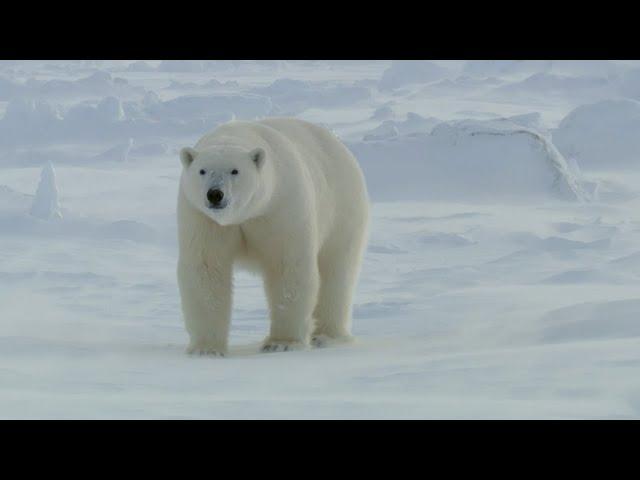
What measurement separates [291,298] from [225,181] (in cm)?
87

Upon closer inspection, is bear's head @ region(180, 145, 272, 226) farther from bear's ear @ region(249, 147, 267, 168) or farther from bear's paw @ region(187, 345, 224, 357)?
bear's paw @ region(187, 345, 224, 357)

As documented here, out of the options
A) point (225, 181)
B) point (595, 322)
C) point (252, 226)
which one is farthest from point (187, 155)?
point (595, 322)

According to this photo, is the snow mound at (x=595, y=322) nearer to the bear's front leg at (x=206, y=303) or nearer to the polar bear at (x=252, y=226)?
the polar bear at (x=252, y=226)

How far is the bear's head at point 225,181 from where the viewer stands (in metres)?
5.56

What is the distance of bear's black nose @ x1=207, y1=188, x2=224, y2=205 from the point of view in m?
5.51

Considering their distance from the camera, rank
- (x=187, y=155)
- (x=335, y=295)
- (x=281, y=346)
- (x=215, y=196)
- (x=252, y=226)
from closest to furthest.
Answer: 1. (x=215, y=196)
2. (x=187, y=155)
3. (x=252, y=226)
4. (x=281, y=346)
5. (x=335, y=295)

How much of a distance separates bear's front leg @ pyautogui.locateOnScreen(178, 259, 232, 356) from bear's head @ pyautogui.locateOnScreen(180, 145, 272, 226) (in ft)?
1.16

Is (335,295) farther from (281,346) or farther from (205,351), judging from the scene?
(205,351)

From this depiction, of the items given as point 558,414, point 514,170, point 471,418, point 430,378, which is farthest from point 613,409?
point 514,170

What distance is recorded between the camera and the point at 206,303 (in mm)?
6055

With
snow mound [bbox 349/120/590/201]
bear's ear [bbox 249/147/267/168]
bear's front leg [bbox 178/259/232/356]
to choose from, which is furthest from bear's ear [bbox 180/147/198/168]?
snow mound [bbox 349/120/590/201]

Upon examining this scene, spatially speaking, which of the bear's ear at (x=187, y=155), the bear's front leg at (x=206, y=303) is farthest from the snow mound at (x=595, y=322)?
the bear's ear at (x=187, y=155)

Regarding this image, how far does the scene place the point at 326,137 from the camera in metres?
6.85

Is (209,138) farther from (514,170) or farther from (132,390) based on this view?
(514,170)
